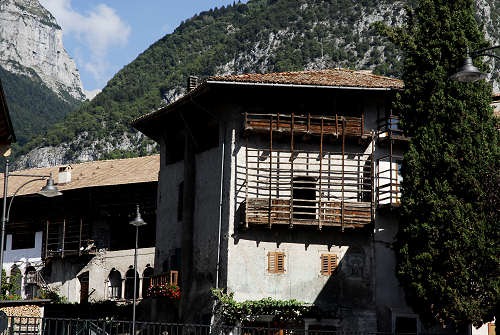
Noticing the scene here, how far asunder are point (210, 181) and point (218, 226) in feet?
7.67

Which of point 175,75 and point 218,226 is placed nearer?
point 218,226

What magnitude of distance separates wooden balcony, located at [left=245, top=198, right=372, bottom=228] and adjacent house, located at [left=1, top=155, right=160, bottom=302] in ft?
53.9

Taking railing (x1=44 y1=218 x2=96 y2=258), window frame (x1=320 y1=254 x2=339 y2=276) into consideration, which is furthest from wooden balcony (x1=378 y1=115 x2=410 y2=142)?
railing (x1=44 y1=218 x2=96 y2=258)

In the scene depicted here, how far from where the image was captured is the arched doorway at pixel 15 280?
53.2m

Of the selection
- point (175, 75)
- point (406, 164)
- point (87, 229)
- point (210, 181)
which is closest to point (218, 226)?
point (210, 181)

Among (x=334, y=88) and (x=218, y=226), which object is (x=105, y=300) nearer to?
(x=218, y=226)

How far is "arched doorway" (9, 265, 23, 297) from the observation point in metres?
53.2

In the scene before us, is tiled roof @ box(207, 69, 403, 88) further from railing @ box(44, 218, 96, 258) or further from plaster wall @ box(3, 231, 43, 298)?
plaster wall @ box(3, 231, 43, 298)

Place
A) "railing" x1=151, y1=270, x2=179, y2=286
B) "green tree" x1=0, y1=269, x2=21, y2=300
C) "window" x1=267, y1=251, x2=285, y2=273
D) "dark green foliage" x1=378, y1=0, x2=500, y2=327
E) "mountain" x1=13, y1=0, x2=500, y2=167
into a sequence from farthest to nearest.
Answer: "mountain" x1=13, y1=0, x2=500, y2=167 < "green tree" x1=0, y1=269, x2=21, y2=300 < "railing" x1=151, y1=270, x2=179, y2=286 < "window" x1=267, y1=251, x2=285, y2=273 < "dark green foliage" x1=378, y1=0, x2=500, y2=327

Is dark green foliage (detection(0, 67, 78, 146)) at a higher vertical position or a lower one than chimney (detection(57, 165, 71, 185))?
higher

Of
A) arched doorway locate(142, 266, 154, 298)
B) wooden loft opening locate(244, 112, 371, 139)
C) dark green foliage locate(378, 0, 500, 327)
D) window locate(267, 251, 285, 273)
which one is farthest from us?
arched doorway locate(142, 266, 154, 298)

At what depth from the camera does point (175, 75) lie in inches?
4941

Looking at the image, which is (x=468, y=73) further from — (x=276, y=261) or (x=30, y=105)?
(x=30, y=105)

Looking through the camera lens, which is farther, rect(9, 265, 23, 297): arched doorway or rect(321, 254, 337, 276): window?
rect(9, 265, 23, 297): arched doorway
